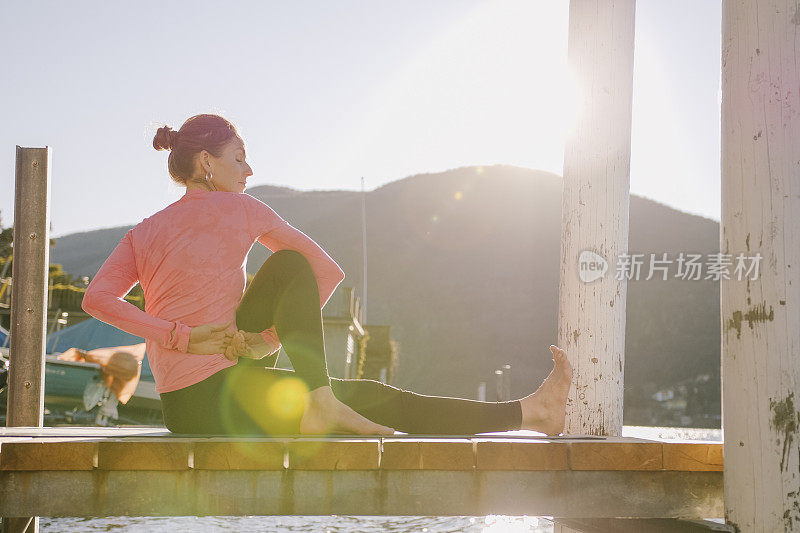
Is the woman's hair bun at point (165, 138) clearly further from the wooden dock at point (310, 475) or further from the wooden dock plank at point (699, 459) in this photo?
the wooden dock plank at point (699, 459)

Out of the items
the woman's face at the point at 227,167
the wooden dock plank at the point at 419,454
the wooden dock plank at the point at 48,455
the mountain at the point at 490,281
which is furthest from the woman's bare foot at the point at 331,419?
the mountain at the point at 490,281

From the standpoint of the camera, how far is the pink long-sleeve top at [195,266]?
9.21ft

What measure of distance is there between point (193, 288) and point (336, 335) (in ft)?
72.0

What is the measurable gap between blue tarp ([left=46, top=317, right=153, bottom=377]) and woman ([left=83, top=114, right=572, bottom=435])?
20673 millimetres

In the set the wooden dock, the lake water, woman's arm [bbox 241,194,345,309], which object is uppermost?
woman's arm [bbox 241,194,345,309]

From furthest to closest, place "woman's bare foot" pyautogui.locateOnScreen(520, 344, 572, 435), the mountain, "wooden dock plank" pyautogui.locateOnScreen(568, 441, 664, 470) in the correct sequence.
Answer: the mountain < "woman's bare foot" pyautogui.locateOnScreen(520, 344, 572, 435) < "wooden dock plank" pyautogui.locateOnScreen(568, 441, 664, 470)

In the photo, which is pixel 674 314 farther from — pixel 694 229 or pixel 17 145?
pixel 17 145

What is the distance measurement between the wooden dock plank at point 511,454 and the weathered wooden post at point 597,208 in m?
0.93

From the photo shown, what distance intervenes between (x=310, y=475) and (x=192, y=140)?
1.38 meters

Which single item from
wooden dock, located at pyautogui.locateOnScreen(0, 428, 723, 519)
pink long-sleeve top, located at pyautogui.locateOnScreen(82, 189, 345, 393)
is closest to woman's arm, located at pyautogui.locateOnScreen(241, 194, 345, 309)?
pink long-sleeve top, located at pyautogui.locateOnScreen(82, 189, 345, 393)

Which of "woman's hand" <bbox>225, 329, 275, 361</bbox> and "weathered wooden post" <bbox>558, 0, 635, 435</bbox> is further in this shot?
"weathered wooden post" <bbox>558, 0, 635, 435</bbox>

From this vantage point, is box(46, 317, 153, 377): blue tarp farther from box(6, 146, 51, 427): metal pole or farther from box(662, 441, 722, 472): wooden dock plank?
box(662, 441, 722, 472): wooden dock plank

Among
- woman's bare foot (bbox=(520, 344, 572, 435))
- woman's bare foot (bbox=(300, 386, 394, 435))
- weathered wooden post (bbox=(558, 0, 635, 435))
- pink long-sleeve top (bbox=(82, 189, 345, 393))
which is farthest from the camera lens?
weathered wooden post (bbox=(558, 0, 635, 435))

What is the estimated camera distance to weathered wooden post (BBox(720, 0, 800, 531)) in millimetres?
2344
